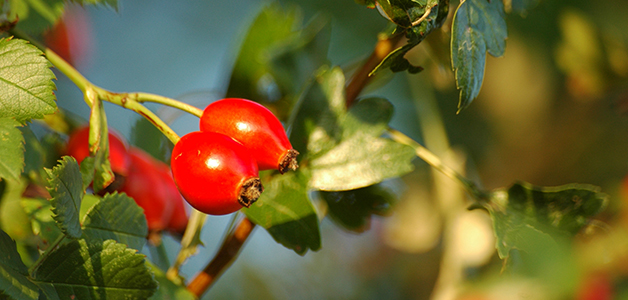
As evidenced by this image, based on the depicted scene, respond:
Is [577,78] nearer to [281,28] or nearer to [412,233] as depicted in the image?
[412,233]

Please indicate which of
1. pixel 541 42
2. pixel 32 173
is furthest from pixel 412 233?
pixel 32 173

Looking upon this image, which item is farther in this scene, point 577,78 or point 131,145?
point 577,78

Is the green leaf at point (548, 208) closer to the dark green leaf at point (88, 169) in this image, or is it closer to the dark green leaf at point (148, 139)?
the dark green leaf at point (88, 169)

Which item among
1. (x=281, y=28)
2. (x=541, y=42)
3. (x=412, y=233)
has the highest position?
(x=281, y=28)

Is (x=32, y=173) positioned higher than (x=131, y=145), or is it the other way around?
(x=32, y=173)

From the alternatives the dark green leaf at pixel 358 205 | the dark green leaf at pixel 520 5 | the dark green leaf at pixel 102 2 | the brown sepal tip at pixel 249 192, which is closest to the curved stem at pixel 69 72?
the dark green leaf at pixel 102 2

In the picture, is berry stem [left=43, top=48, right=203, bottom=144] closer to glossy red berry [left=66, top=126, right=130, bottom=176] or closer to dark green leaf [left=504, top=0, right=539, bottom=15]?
glossy red berry [left=66, top=126, right=130, bottom=176]
